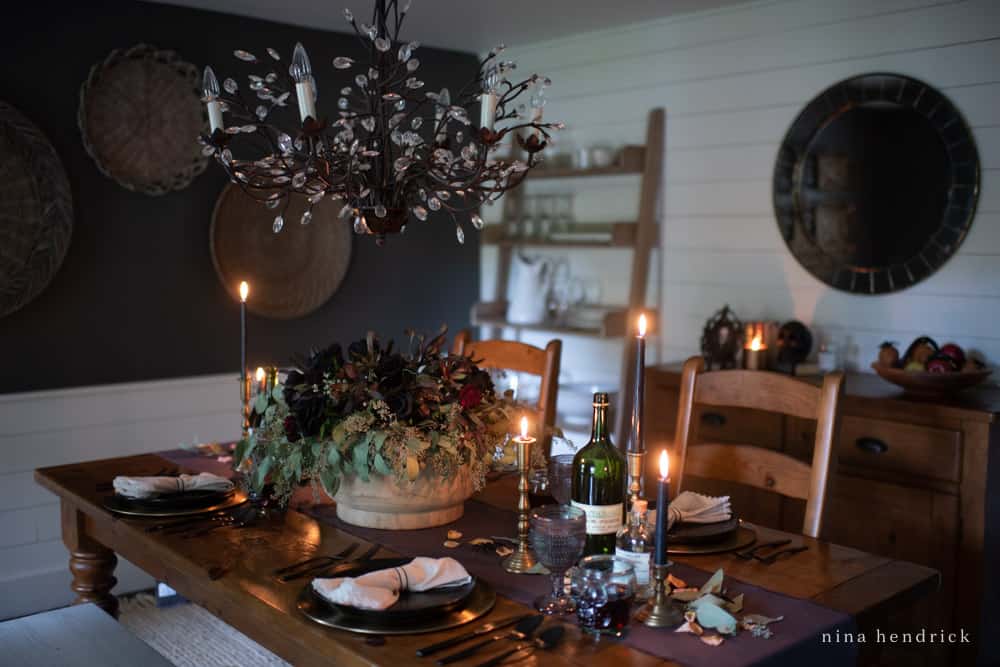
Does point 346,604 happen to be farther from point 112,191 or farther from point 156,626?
point 112,191

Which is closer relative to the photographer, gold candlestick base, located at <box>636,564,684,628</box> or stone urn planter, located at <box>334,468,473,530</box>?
gold candlestick base, located at <box>636,564,684,628</box>

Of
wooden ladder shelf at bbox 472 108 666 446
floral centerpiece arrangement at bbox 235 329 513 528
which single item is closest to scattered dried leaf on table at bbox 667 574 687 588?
floral centerpiece arrangement at bbox 235 329 513 528

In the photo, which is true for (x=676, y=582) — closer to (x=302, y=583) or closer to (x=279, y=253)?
(x=302, y=583)

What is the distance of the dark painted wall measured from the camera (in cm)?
332

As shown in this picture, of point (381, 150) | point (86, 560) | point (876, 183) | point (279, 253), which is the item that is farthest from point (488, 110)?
point (279, 253)

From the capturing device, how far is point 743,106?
3.55 meters

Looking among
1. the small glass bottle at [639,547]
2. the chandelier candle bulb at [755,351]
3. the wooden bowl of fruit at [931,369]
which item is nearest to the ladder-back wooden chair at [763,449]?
the small glass bottle at [639,547]

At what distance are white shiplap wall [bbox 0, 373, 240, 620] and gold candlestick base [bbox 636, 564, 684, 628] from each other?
270cm

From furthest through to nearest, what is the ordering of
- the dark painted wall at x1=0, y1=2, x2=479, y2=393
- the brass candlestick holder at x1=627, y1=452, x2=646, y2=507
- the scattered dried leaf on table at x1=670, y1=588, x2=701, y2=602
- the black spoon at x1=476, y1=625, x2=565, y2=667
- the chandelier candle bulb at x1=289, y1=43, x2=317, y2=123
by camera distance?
the dark painted wall at x1=0, y1=2, x2=479, y2=393 < the chandelier candle bulb at x1=289, y1=43, x2=317, y2=123 < the brass candlestick holder at x1=627, y1=452, x2=646, y2=507 < the scattered dried leaf on table at x1=670, y1=588, x2=701, y2=602 < the black spoon at x1=476, y1=625, x2=565, y2=667

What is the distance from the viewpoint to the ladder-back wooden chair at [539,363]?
2637 millimetres

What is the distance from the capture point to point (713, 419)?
10.6 ft

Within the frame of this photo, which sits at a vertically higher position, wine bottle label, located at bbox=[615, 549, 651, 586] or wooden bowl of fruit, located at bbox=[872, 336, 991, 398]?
wooden bowl of fruit, located at bbox=[872, 336, 991, 398]

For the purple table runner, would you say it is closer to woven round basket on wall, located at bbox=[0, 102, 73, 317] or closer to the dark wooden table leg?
the dark wooden table leg

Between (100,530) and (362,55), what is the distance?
269cm
